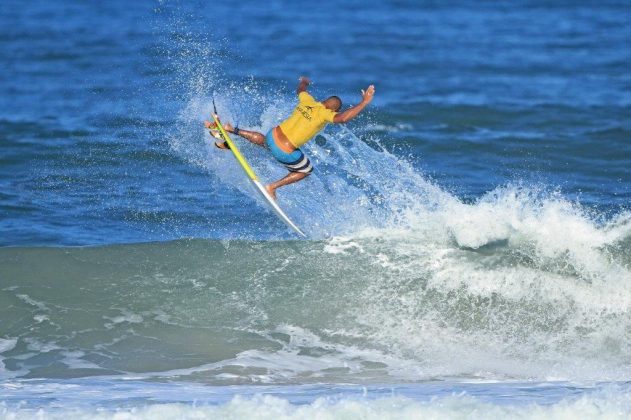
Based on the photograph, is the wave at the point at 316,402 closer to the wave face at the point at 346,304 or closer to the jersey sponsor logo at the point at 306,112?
the wave face at the point at 346,304

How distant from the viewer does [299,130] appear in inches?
479

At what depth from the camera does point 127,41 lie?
3023cm

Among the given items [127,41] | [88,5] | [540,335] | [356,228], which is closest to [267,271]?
[356,228]

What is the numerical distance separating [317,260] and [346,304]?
1020 millimetres

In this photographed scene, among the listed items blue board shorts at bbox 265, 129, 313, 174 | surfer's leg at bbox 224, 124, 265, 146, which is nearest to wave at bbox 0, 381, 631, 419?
blue board shorts at bbox 265, 129, 313, 174

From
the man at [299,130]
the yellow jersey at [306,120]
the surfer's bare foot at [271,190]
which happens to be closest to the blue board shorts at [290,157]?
the man at [299,130]

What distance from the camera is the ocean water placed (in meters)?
10.1

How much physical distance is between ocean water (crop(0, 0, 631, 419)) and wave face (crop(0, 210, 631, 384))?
0.03 m

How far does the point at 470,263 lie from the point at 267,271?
2307 mm

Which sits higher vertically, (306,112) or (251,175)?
(306,112)

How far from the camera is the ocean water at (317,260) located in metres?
10.1

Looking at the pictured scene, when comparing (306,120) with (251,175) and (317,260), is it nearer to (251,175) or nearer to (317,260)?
(251,175)

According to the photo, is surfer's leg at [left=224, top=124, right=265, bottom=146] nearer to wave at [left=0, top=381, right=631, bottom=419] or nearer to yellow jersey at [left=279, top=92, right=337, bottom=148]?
yellow jersey at [left=279, top=92, right=337, bottom=148]

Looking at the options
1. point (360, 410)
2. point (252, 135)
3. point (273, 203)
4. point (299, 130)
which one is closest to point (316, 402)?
point (360, 410)
